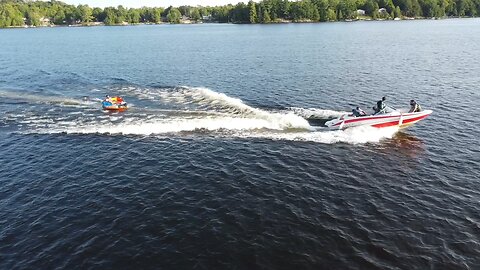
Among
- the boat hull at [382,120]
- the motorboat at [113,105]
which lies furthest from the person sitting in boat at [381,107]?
the motorboat at [113,105]

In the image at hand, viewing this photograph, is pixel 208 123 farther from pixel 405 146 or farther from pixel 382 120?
pixel 405 146

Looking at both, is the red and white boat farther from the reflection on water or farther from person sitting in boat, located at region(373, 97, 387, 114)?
the reflection on water

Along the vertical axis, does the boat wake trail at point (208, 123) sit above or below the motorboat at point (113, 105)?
below

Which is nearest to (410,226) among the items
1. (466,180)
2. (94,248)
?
(466,180)

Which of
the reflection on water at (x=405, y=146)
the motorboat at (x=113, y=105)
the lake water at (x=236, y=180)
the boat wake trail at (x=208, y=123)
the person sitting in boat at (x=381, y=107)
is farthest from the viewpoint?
the motorboat at (x=113, y=105)

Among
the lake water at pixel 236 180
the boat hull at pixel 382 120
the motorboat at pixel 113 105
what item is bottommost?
the lake water at pixel 236 180

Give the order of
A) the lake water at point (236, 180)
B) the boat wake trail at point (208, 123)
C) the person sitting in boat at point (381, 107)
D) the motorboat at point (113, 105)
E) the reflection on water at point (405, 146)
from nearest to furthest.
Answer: the lake water at point (236, 180)
the reflection on water at point (405, 146)
the boat wake trail at point (208, 123)
the person sitting in boat at point (381, 107)
the motorboat at point (113, 105)

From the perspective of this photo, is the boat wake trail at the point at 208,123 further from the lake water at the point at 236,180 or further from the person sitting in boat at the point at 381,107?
the person sitting in boat at the point at 381,107

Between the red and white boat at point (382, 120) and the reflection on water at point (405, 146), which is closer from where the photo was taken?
the reflection on water at point (405, 146)

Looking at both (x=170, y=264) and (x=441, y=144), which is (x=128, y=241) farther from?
(x=441, y=144)

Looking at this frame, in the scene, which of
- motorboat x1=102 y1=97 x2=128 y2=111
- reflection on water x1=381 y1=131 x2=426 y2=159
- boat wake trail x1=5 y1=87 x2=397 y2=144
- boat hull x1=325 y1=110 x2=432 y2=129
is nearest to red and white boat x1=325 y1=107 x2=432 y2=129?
boat hull x1=325 y1=110 x2=432 y2=129
